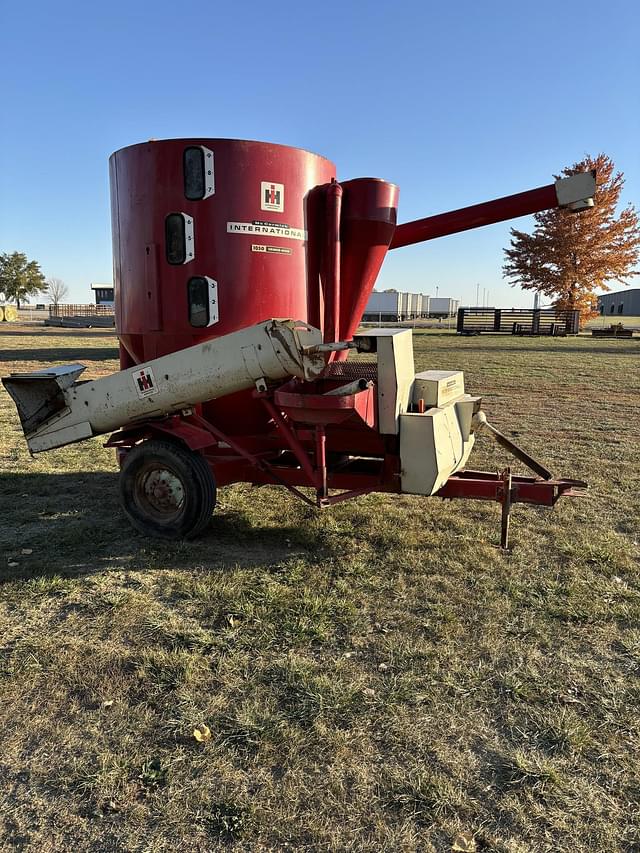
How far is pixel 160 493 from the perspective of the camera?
4324 mm

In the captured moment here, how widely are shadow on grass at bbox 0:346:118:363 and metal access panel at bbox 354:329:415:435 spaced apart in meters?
14.9

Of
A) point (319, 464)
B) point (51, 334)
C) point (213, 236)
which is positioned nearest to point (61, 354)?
point (51, 334)

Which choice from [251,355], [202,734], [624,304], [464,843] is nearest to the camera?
[464,843]

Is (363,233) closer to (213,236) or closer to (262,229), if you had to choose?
(262,229)

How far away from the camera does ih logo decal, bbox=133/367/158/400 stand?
4.09 metres

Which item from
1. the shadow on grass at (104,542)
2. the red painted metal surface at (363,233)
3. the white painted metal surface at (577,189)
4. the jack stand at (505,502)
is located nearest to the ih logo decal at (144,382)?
the shadow on grass at (104,542)

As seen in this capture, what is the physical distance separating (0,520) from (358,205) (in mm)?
3559

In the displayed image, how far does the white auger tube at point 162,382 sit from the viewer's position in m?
3.79

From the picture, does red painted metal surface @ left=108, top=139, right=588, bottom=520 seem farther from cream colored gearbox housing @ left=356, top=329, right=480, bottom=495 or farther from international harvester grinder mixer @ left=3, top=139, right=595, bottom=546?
cream colored gearbox housing @ left=356, top=329, right=480, bottom=495

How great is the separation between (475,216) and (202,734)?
12.5 feet

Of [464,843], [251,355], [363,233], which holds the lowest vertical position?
[464,843]

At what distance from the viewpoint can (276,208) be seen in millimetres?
4336

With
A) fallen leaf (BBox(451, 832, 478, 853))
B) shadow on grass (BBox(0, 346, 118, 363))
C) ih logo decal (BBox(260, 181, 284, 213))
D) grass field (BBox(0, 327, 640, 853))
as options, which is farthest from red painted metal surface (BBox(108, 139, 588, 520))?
shadow on grass (BBox(0, 346, 118, 363))

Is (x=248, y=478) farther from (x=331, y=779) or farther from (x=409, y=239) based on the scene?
(x=331, y=779)
